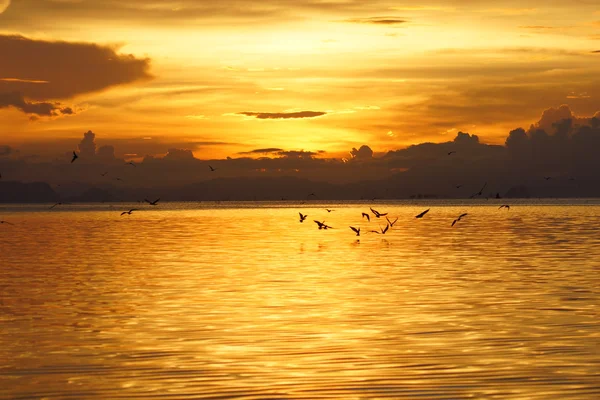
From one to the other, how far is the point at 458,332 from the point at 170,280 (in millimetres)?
18134

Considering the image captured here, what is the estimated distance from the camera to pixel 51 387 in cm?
1870

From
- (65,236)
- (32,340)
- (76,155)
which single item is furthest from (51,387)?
(65,236)

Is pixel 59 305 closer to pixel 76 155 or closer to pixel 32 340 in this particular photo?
pixel 32 340

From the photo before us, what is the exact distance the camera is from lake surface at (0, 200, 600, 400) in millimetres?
18734

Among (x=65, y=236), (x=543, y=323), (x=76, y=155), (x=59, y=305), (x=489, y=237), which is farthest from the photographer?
(x=65, y=236)

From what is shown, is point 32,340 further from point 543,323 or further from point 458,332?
point 543,323

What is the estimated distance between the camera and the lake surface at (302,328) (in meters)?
18.7

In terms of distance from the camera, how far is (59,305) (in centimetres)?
3192

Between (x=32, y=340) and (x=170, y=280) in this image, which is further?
(x=170, y=280)

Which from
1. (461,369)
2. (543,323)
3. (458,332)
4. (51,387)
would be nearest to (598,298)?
(543,323)

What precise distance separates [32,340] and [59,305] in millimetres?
7589

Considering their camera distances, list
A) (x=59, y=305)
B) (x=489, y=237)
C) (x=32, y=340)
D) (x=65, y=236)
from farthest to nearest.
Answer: (x=65, y=236) < (x=489, y=237) < (x=59, y=305) < (x=32, y=340)

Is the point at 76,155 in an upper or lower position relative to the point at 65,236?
upper

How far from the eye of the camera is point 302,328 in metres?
25.8
